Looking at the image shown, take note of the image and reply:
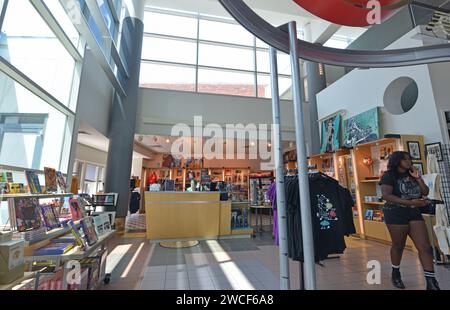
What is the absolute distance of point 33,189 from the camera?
206 cm

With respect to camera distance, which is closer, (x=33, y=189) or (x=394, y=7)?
(x=394, y=7)

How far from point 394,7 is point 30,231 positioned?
3384 mm

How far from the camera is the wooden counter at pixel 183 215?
4.73 metres

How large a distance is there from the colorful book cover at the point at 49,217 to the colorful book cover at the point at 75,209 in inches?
6.1

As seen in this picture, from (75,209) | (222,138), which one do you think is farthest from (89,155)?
(75,209)

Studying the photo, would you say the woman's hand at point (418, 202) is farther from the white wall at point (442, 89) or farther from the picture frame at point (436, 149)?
the white wall at point (442, 89)

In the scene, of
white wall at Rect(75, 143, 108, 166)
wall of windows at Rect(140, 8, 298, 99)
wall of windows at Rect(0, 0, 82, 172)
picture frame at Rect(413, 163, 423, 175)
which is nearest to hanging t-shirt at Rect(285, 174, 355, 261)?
picture frame at Rect(413, 163, 423, 175)

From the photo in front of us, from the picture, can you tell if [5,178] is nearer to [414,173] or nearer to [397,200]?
[397,200]

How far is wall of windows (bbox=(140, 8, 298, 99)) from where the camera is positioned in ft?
25.5

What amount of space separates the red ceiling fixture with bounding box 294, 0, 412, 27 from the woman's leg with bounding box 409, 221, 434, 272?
6.86 feet

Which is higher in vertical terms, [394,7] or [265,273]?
[394,7]

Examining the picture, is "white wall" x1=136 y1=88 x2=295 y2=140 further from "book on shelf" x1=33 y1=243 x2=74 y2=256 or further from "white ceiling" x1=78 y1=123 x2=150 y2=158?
"book on shelf" x1=33 y1=243 x2=74 y2=256
